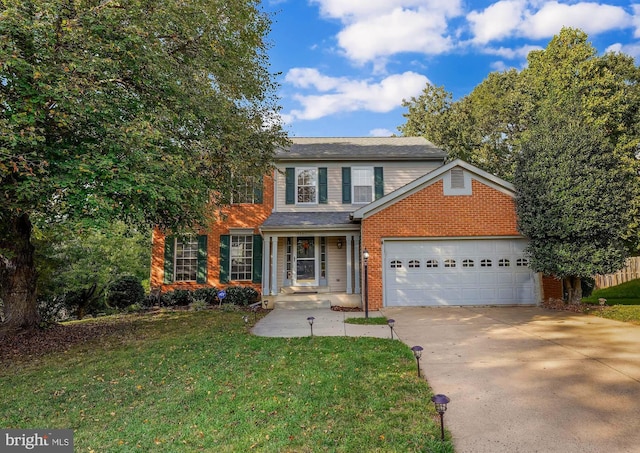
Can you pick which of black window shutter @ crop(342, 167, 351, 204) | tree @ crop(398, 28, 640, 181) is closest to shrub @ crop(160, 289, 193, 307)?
black window shutter @ crop(342, 167, 351, 204)

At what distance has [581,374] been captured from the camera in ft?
15.7

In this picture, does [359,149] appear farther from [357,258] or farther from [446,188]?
[357,258]

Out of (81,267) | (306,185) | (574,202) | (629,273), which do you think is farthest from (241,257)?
(629,273)

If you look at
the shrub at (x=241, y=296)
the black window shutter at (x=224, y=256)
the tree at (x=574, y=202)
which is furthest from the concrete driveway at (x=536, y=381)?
the black window shutter at (x=224, y=256)

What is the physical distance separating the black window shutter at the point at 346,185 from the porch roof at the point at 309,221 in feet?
2.07

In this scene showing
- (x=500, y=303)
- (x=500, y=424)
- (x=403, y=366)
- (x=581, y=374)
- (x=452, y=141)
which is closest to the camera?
(x=500, y=424)

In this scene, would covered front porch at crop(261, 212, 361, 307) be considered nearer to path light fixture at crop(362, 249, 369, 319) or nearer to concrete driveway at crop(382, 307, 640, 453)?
path light fixture at crop(362, 249, 369, 319)

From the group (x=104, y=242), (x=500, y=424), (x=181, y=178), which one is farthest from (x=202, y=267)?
(x=500, y=424)

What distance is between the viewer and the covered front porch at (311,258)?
12.4 meters

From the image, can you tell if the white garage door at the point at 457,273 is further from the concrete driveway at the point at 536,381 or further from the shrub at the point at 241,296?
the shrub at the point at 241,296

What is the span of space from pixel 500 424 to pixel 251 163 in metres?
8.85

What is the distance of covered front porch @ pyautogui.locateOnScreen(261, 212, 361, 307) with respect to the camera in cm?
1237

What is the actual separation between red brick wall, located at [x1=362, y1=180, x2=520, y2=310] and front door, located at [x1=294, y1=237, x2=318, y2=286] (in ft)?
10.4

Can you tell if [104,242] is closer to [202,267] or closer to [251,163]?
[202,267]
